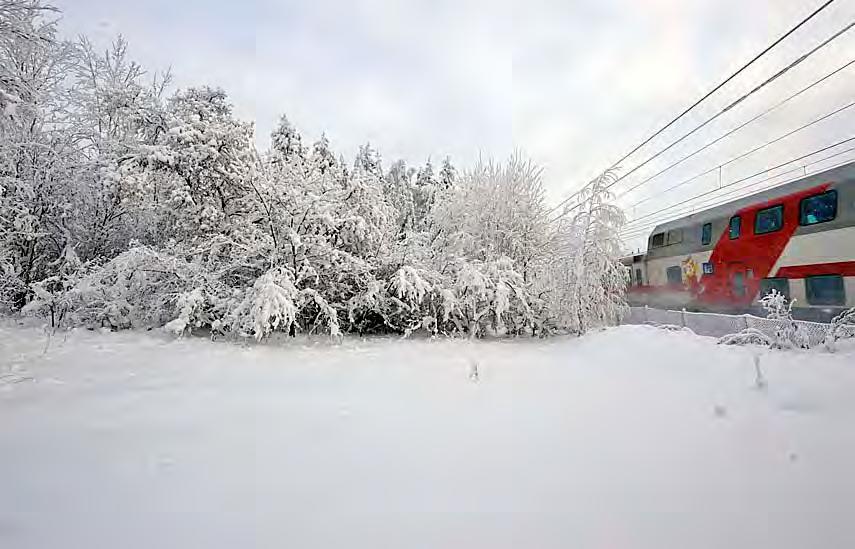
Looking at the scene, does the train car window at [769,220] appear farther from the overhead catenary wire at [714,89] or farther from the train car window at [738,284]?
the overhead catenary wire at [714,89]

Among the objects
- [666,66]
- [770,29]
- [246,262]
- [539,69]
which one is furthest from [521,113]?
[246,262]

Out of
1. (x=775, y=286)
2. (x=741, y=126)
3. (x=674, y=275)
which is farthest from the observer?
(x=674, y=275)

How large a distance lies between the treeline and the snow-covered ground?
13.4 feet

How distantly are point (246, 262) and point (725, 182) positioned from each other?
11.9 metres

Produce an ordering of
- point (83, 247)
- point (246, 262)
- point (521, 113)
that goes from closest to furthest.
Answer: point (246, 262)
point (83, 247)
point (521, 113)

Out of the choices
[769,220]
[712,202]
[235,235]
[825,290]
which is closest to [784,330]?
[825,290]

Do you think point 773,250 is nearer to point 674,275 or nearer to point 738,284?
point 738,284

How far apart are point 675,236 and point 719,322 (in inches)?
241

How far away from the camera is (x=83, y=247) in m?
10.4

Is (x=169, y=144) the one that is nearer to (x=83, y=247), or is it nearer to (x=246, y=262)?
(x=246, y=262)

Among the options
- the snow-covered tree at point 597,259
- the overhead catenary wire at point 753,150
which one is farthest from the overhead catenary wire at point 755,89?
the overhead catenary wire at point 753,150

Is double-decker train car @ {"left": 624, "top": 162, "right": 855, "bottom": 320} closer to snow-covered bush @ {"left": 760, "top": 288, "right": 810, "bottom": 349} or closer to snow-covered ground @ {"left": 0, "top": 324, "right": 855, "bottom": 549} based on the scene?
snow-covered bush @ {"left": 760, "top": 288, "right": 810, "bottom": 349}

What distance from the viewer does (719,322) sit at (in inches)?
318

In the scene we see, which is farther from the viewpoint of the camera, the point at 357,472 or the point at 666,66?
the point at 666,66
